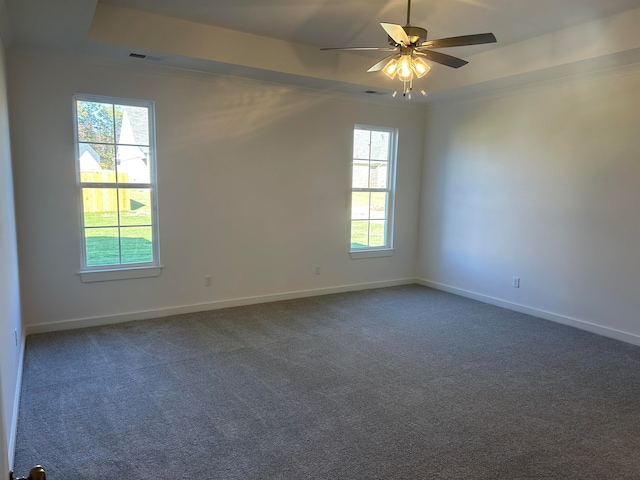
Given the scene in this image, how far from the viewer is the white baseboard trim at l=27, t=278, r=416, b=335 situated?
4.21 meters

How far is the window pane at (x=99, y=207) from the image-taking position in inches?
169

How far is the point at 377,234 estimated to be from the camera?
6.24m

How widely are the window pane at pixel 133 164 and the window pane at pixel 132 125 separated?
0.07 meters

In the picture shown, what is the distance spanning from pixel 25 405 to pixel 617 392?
4.14 m

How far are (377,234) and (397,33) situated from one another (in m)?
3.70

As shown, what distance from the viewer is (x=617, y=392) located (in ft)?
10.4

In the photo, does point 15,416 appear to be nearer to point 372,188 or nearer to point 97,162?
point 97,162

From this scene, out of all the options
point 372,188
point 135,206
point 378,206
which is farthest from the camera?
point 378,206

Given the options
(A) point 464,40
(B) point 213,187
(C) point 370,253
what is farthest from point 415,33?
(C) point 370,253

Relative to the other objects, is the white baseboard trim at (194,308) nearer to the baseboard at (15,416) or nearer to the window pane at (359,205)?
the baseboard at (15,416)

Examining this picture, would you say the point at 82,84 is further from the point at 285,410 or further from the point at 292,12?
the point at 285,410

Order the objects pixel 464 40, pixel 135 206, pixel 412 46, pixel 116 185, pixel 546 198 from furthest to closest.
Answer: pixel 546 198 → pixel 135 206 → pixel 116 185 → pixel 412 46 → pixel 464 40

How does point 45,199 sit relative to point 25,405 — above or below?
above

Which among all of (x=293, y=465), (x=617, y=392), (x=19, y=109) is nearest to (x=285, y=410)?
(x=293, y=465)
